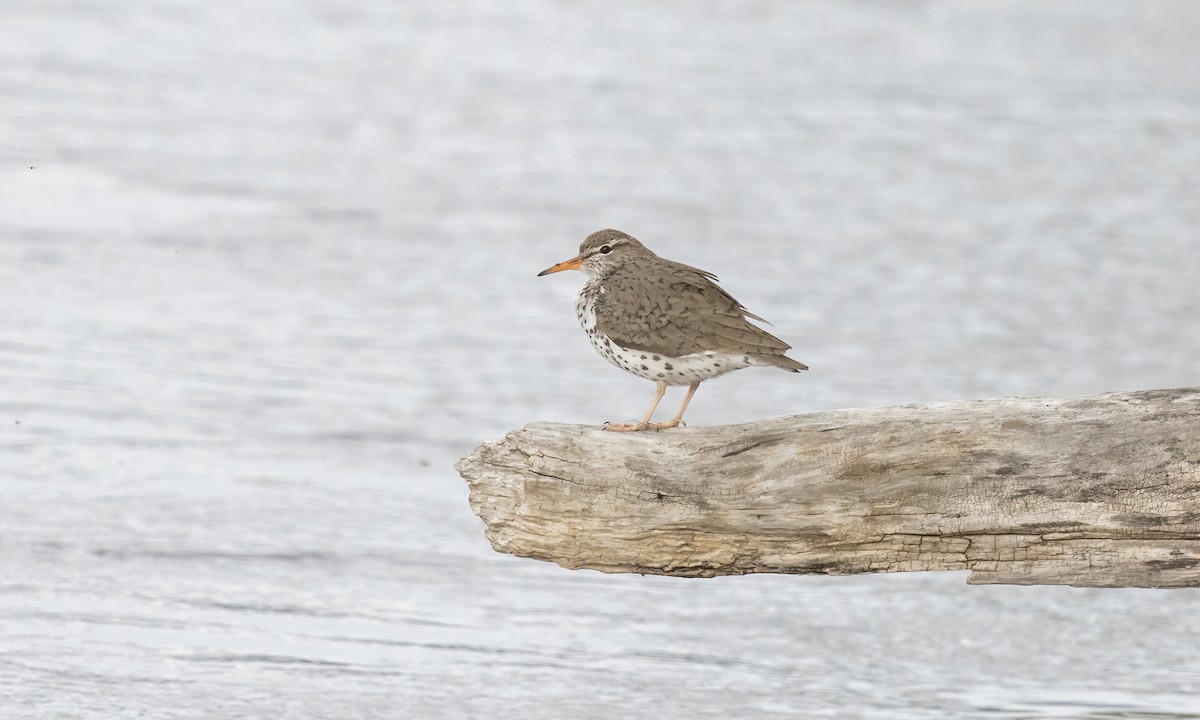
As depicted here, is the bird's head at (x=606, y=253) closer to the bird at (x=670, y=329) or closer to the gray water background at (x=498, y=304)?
the bird at (x=670, y=329)

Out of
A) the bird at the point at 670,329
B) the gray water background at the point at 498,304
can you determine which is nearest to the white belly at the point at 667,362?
the bird at the point at 670,329

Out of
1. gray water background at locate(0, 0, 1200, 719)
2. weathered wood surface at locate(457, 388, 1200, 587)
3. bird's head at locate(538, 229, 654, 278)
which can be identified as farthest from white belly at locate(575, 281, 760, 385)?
gray water background at locate(0, 0, 1200, 719)

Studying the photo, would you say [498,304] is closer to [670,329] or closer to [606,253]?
[606,253]

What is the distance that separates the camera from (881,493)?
4.95 m

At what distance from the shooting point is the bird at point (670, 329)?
548 centimetres

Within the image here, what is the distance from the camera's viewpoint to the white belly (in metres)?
5.52

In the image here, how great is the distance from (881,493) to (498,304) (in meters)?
7.16

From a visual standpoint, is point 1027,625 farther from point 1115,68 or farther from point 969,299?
point 1115,68

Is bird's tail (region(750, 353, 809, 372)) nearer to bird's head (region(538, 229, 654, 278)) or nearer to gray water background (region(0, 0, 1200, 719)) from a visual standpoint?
bird's head (region(538, 229, 654, 278))

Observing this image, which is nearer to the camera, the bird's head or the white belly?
the white belly

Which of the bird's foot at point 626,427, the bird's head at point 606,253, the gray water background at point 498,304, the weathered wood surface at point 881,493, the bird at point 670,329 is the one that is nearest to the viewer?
the weathered wood surface at point 881,493

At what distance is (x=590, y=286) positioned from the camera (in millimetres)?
5938

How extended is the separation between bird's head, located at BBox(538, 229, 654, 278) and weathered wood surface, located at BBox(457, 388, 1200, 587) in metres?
0.95

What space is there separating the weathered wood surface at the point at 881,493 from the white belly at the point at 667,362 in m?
0.39
